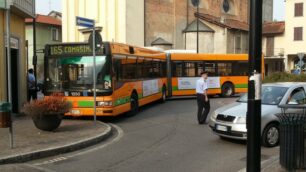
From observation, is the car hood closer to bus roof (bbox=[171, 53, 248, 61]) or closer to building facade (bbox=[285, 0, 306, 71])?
bus roof (bbox=[171, 53, 248, 61])

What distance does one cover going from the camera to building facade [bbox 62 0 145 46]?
45125mm

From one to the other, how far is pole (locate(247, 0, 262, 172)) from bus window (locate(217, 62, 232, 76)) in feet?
70.9

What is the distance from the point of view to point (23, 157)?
870 centimetres

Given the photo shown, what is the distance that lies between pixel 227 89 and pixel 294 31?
3638 centimetres

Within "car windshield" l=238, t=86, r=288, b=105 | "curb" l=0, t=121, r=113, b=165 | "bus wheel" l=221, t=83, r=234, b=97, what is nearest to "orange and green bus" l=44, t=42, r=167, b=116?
"curb" l=0, t=121, r=113, b=165

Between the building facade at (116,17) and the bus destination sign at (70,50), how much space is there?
2942 cm

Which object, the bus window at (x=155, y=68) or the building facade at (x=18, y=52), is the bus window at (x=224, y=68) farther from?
the building facade at (x=18, y=52)

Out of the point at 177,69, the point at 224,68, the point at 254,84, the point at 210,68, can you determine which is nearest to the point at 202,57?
the point at 210,68

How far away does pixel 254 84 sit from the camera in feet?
17.7

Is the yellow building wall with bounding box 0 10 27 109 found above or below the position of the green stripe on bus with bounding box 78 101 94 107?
above

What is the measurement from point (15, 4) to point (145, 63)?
6.21 meters

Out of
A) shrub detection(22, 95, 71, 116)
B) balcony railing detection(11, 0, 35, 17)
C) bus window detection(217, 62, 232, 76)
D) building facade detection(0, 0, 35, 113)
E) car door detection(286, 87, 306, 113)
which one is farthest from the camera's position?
bus window detection(217, 62, 232, 76)

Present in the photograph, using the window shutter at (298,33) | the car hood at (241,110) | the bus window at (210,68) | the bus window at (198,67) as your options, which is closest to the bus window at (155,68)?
the bus window at (198,67)

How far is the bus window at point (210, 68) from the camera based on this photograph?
86.4ft
